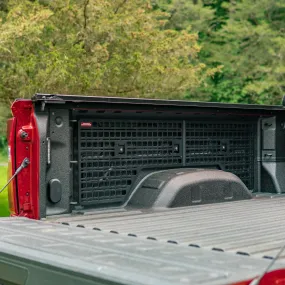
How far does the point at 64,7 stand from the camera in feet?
→ 39.4

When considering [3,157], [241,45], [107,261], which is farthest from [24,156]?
[3,157]

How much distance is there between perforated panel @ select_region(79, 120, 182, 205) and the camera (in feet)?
14.0

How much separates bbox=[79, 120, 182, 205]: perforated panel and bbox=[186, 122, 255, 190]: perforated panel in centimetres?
21

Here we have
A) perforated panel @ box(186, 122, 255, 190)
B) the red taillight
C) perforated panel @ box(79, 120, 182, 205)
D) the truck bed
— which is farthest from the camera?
perforated panel @ box(186, 122, 255, 190)

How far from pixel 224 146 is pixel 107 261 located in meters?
2.84

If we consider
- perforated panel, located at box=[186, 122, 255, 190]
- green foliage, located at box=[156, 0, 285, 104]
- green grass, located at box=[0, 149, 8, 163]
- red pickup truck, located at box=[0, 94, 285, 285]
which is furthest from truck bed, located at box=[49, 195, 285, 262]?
green grass, located at box=[0, 149, 8, 163]

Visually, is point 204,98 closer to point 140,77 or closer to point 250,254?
Answer: point 140,77

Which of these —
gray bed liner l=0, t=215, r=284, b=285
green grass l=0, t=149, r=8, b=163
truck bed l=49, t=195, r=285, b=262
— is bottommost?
green grass l=0, t=149, r=8, b=163

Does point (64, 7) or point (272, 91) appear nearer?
point (64, 7)

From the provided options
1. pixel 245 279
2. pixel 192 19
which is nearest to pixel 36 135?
pixel 245 279

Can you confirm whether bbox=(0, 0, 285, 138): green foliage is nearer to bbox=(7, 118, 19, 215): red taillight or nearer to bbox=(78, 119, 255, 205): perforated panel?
bbox=(78, 119, 255, 205): perforated panel

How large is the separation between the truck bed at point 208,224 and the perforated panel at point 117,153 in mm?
188

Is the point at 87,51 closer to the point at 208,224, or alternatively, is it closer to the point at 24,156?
the point at 24,156

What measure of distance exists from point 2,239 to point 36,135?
98 cm
